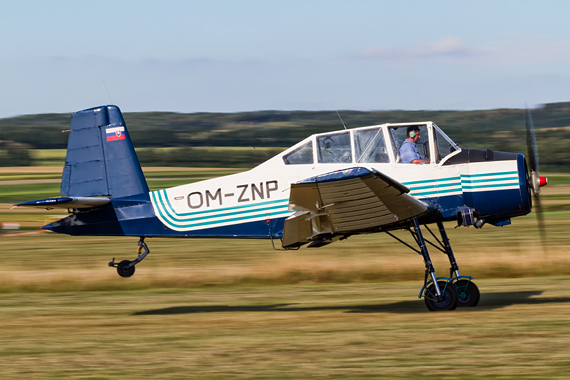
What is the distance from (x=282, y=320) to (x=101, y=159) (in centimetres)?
416

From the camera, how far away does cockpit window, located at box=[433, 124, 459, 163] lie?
31.6 feet

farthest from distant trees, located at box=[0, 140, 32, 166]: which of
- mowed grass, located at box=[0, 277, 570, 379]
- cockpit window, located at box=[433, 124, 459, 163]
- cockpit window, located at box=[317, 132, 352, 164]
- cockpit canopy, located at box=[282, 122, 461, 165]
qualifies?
cockpit window, located at box=[433, 124, 459, 163]

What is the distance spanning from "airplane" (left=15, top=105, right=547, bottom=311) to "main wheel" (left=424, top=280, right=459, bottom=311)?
14 millimetres

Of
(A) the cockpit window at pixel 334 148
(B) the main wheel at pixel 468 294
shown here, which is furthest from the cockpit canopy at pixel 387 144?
(B) the main wheel at pixel 468 294

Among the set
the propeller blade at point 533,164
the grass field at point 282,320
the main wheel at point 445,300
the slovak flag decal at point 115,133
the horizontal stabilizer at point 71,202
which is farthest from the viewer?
the slovak flag decal at point 115,133

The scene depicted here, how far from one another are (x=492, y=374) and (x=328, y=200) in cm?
338

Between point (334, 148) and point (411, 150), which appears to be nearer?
point (411, 150)

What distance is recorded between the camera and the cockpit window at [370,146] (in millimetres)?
9633

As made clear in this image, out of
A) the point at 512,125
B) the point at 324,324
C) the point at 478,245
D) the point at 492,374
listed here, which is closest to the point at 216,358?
the point at 324,324

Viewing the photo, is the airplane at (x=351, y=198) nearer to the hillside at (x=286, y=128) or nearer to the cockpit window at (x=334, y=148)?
the cockpit window at (x=334, y=148)

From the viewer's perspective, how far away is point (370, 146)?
9.65 metres

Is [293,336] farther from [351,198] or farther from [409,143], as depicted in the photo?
[409,143]

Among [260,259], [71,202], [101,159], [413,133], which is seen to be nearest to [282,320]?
[413,133]

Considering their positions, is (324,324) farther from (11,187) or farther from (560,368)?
(11,187)
